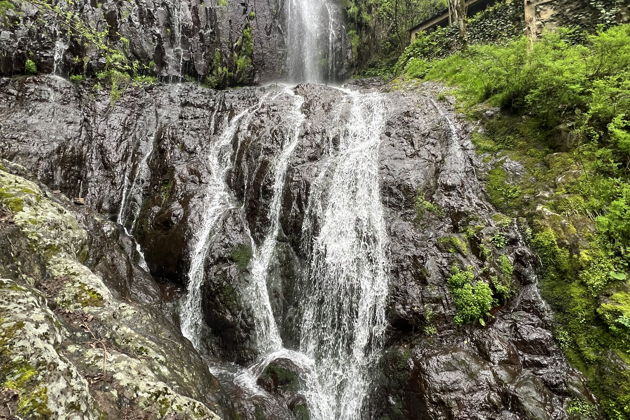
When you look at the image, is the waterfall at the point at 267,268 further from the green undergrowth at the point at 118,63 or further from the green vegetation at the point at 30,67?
the green vegetation at the point at 30,67

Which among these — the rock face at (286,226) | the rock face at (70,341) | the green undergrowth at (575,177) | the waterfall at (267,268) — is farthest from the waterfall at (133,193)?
the green undergrowth at (575,177)

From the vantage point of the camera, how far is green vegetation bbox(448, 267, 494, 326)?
6242 millimetres

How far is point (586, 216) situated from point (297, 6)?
18.3 meters

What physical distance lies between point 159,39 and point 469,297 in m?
16.3

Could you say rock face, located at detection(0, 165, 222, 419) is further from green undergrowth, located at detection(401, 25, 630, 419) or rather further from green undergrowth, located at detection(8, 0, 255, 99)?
green undergrowth, located at detection(8, 0, 255, 99)

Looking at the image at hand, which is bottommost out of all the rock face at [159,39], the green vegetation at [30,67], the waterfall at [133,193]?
the waterfall at [133,193]

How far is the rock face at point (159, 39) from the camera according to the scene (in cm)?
1249

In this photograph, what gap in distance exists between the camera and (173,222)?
9.04 metres

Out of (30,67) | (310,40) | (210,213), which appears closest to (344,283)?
(210,213)

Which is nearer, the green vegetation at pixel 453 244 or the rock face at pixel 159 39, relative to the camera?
the green vegetation at pixel 453 244

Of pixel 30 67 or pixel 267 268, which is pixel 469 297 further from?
pixel 30 67

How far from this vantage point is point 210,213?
361 inches

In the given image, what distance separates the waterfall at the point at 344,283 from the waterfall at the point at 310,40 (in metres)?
10.8

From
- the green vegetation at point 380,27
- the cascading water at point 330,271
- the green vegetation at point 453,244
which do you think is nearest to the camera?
the cascading water at point 330,271
